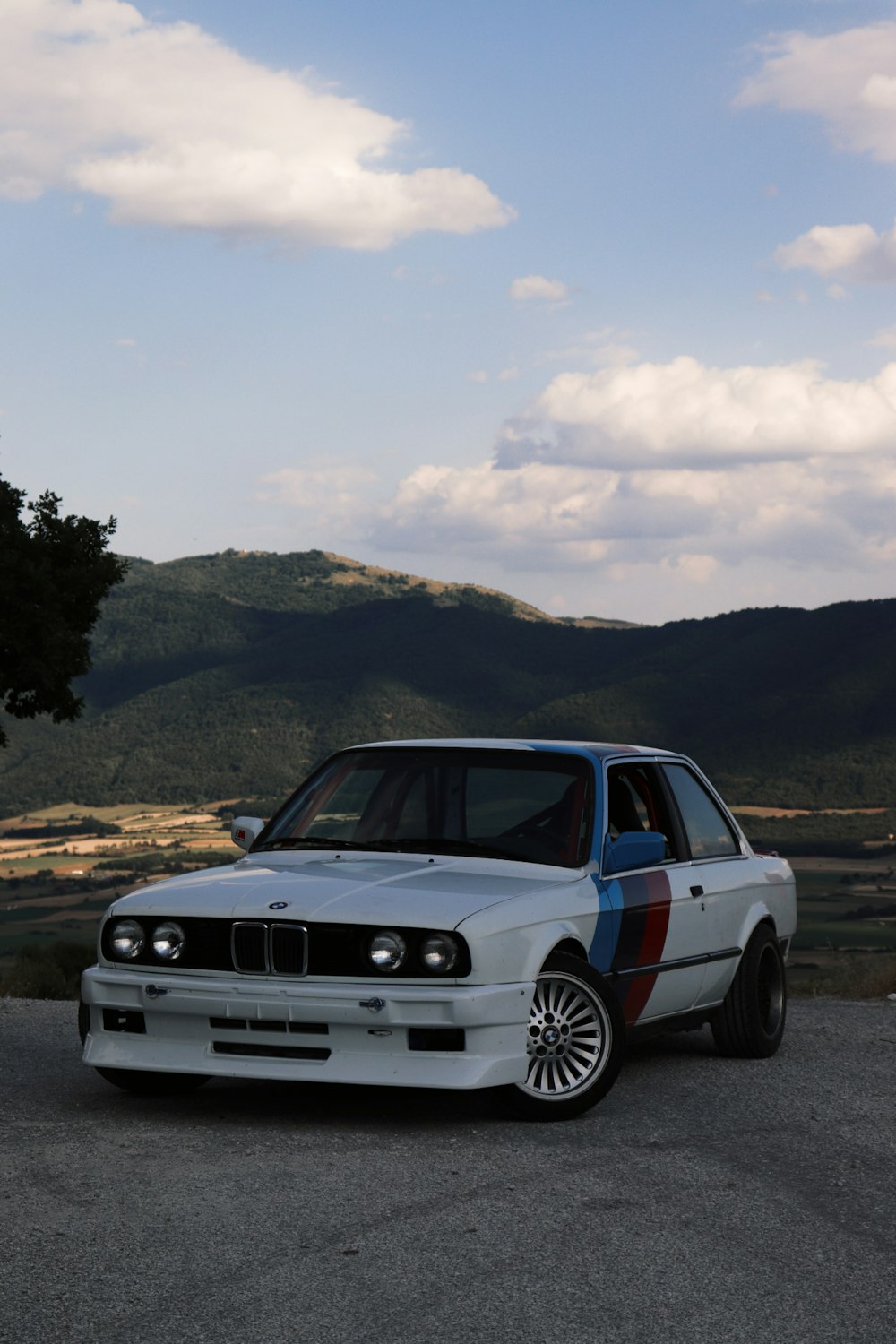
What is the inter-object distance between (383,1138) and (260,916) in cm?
97

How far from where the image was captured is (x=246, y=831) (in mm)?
8070

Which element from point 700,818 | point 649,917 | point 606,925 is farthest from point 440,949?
point 700,818

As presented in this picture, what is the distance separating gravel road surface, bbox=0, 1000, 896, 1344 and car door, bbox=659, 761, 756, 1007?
71 centimetres

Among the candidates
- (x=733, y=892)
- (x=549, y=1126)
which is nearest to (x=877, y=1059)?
(x=733, y=892)

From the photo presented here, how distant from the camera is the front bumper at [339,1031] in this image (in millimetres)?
6137

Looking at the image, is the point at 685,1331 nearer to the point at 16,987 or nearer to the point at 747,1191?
the point at 747,1191

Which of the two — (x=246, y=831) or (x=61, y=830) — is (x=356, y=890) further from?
(x=61, y=830)

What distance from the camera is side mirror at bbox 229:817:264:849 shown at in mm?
7977

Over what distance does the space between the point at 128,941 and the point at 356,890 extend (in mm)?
1002

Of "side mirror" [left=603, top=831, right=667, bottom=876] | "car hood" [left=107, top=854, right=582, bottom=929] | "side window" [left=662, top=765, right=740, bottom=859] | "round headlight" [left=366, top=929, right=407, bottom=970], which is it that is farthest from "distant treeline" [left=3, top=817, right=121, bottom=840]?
"round headlight" [left=366, top=929, right=407, bottom=970]

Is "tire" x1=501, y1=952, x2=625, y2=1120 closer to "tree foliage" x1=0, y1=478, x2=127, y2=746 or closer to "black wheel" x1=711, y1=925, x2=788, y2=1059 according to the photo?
"black wheel" x1=711, y1=925, x2=788, y2=1059

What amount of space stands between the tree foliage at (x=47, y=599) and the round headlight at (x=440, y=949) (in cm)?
1578

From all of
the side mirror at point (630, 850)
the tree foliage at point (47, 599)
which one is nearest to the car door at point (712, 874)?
the side mirror at point (630, 850)

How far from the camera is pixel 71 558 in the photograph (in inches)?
892
